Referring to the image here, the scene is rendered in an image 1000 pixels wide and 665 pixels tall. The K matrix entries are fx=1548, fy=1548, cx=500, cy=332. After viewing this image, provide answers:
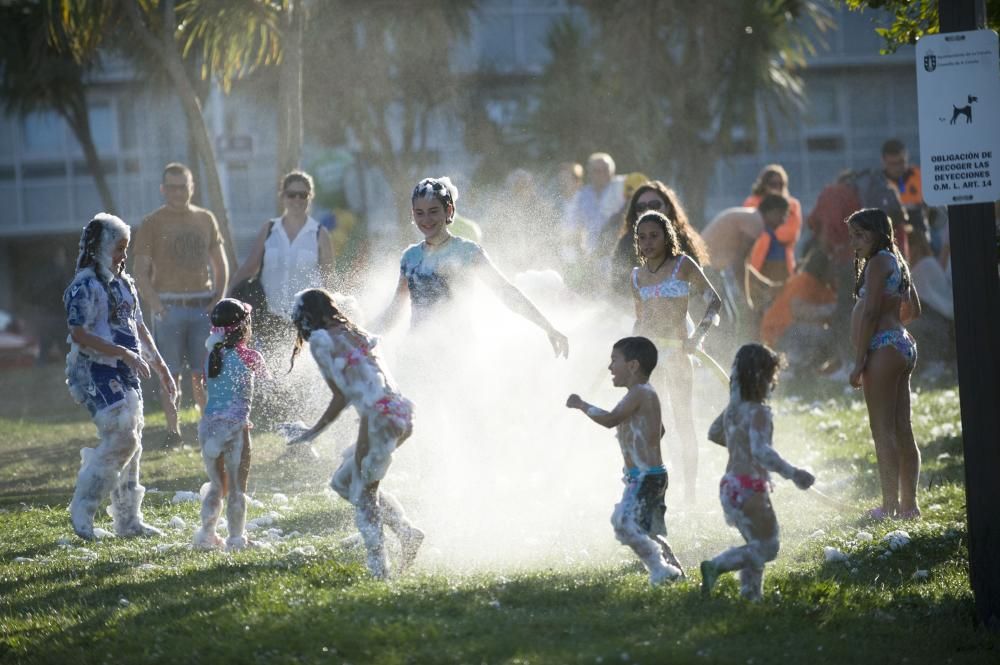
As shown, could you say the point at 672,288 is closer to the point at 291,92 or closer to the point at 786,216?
the point at 291,92

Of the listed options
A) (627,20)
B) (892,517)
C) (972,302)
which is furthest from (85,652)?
(627,20)

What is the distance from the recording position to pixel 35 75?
3002 centimetres

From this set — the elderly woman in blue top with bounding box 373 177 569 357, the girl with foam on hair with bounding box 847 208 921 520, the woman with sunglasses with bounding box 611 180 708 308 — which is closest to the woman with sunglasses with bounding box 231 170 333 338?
the woman with sunglasses with bounding box 611 180 708 308

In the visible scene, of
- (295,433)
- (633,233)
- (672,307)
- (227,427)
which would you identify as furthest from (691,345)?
(295,433)

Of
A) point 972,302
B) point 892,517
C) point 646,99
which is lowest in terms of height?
point 892,517

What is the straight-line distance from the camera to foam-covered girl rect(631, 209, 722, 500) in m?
9.88

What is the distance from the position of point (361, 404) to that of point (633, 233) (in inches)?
171

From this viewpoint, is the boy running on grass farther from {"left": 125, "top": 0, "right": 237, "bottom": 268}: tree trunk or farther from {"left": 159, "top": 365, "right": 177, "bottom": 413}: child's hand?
{"left": 125, "top": 0, "right": 237, "bottom": 268}: tree trunk

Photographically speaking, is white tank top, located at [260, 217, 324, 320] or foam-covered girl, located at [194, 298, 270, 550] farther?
white tank top, located at [260, 217, 324, 320]

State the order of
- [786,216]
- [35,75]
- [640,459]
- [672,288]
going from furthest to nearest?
[35,75], [786,216], [672,288], [640,459]

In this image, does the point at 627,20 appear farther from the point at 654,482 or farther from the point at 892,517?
the point at 654,482

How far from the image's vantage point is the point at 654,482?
727cm

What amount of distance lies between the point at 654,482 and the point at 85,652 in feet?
8.74

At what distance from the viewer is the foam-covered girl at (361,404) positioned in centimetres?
736
